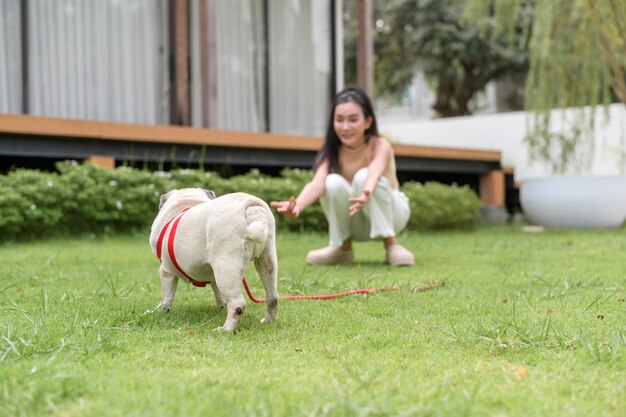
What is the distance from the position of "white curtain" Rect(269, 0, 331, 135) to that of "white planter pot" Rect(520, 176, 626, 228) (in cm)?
301

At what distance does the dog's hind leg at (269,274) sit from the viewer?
2373 mm

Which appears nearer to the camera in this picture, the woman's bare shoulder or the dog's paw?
the dog's paw

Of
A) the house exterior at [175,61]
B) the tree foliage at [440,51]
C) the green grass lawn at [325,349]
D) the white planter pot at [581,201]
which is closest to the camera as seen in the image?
the green grass lawn at [325,349]

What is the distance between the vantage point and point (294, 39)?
890 centimetres

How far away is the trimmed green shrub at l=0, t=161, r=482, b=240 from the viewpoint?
5156mm

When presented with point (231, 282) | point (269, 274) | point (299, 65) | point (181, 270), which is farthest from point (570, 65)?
point (231, 282)

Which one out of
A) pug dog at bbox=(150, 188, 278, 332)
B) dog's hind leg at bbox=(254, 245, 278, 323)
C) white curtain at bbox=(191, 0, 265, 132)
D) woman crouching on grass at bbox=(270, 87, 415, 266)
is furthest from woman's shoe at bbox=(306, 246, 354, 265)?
white curtain at bbox=(191, 0, 265, 132)

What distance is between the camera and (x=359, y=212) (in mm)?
4383

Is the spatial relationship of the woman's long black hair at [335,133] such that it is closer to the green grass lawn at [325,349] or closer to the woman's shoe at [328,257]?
the woman's shoe at [328,257]

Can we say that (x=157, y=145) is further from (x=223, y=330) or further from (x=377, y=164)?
(x=223, y=330)

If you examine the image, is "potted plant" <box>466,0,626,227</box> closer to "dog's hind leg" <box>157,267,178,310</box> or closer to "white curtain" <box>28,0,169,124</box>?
"white curtain" <box>28,0,169,124</box>

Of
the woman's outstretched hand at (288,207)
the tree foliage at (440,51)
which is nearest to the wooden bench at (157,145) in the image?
the woman's outstretched hand at (288,207)

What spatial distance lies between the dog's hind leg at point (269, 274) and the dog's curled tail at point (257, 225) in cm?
13

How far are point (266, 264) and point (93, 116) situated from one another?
17.8 feet
